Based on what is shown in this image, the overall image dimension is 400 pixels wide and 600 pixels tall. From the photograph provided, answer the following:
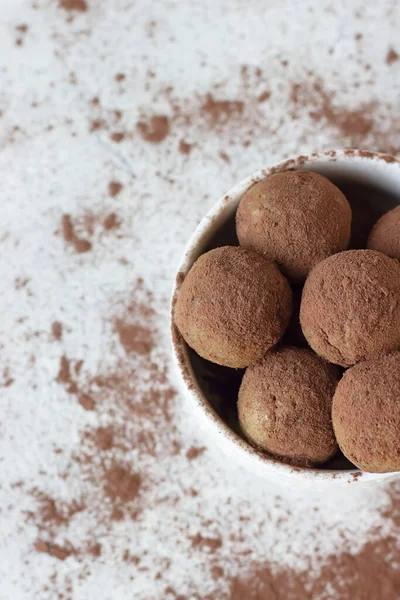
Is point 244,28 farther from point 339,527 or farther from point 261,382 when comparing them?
point 339,527

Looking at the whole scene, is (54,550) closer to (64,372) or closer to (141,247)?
(64,372)

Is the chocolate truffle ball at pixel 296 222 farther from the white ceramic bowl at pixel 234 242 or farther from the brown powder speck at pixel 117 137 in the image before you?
the brown powder speck at pixel 117 137

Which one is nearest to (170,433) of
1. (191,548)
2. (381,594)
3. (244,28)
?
(191,548)

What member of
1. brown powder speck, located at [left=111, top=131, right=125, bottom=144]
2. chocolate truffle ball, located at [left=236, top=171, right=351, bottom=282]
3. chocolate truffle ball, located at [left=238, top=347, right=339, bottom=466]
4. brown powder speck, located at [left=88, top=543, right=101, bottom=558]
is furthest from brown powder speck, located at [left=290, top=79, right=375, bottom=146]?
brown powder speck, located at [left=88, top=543, right=101, bottom=558]

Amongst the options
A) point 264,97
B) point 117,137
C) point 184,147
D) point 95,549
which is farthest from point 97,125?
point 95,549

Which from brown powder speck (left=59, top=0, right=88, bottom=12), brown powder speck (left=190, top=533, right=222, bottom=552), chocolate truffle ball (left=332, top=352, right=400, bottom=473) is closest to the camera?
chocolate truffle ball (left=332, top=352, right=400, bottom=473)

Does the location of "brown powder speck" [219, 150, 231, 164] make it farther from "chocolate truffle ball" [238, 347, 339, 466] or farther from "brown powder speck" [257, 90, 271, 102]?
"chocolate truffle ball" [238, 347, 339, 466]

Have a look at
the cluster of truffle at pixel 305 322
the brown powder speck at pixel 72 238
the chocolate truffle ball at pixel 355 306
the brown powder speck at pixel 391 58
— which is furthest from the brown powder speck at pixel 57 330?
the brown powder speck at pixel 391 58
